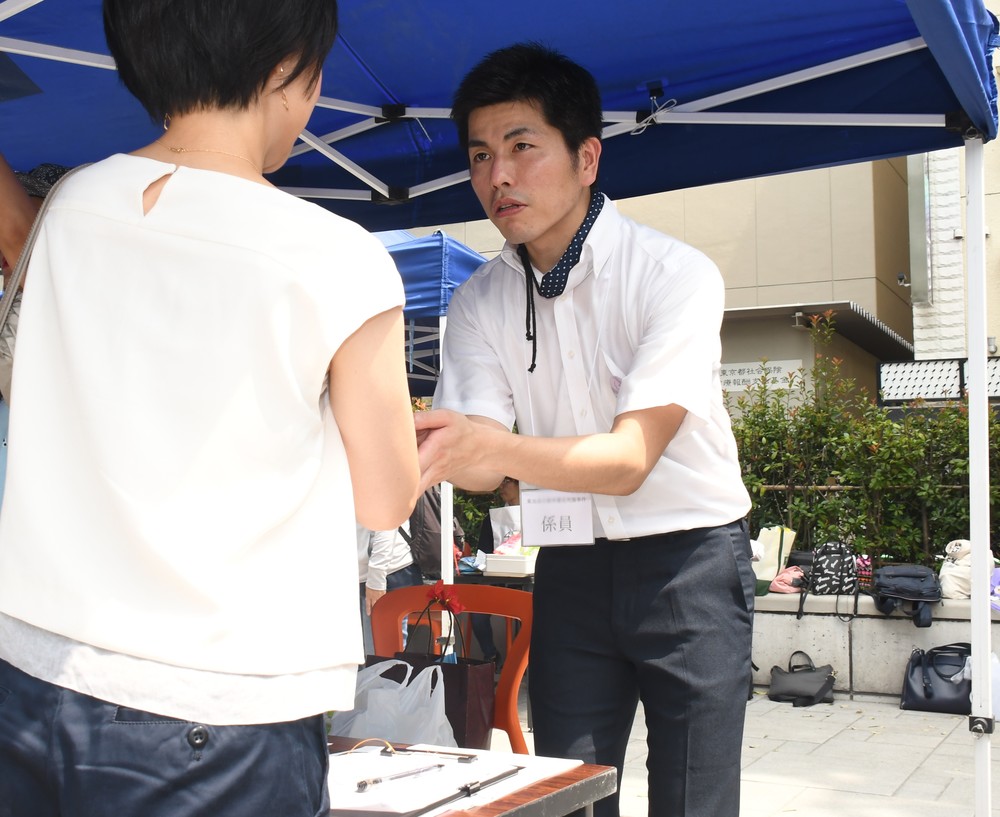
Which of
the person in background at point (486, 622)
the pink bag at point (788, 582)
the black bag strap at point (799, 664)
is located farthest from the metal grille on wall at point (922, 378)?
the person in background at point (486, 622)

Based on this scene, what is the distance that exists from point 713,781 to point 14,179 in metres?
1.67

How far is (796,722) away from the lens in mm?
6180

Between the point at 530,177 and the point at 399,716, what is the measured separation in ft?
3.72

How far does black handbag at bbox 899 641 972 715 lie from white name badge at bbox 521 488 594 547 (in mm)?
5172

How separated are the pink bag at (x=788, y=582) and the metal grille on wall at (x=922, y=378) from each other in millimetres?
7727

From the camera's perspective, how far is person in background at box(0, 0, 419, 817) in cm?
96

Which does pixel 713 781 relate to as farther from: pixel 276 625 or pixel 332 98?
pixel 332 98

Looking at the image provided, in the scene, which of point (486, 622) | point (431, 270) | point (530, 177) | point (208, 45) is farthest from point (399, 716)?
point (486, 622)

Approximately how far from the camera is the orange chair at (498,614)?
3.08 meters

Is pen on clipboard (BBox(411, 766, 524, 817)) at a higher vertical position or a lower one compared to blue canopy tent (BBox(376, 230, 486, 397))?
lower

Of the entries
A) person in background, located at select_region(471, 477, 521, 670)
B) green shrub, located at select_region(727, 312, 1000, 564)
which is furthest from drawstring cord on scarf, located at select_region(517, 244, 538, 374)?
green shrub, located at select_region(727, 312, 1000, 564)

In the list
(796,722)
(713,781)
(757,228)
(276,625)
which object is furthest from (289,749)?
(757,228)

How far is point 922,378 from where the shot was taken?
584 inches

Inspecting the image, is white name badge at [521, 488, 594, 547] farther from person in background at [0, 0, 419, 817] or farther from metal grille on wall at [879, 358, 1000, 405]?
metal grille on wall at [879, 358, 1000, 405]
